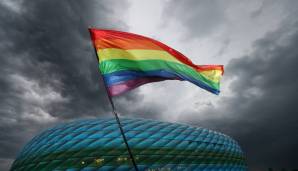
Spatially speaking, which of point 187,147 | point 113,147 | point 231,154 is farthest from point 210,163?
point 113,147

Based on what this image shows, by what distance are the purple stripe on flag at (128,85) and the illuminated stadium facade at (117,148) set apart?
41.9 m

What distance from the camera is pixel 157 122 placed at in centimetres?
6278

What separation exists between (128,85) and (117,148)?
42360mm

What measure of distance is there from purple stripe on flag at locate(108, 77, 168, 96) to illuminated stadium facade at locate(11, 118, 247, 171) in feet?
137

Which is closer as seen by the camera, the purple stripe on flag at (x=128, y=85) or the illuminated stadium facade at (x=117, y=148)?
the purple stripe on flag at (x=128, y=85)

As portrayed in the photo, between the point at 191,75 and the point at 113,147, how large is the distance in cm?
4176

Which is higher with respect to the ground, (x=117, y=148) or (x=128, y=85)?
(x=117, y=148)

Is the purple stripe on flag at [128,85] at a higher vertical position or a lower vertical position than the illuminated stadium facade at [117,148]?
lower

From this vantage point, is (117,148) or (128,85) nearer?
(128,85)

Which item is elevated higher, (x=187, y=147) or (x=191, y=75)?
(x=187, y=147)

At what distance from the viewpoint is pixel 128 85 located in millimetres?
10523

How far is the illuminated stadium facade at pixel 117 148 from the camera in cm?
5053

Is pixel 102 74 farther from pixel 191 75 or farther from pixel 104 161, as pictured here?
pixel 104 161

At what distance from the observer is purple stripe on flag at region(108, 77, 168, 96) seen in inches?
397
